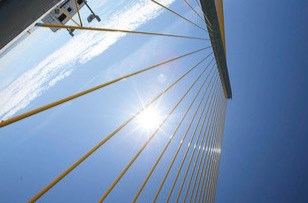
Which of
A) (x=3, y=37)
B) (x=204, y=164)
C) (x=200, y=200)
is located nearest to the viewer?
(x=3, y=37)

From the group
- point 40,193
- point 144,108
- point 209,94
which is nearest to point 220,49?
point 209,94

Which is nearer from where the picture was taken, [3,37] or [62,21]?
[3,37]

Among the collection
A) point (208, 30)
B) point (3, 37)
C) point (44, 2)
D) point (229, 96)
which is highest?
point (229, 96)

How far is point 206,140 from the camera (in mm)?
2699

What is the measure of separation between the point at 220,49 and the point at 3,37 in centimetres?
275

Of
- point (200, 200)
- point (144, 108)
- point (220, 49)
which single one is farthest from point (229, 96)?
point (144, 108)

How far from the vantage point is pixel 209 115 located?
9.67 ft

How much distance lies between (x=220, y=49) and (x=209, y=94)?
657 mm

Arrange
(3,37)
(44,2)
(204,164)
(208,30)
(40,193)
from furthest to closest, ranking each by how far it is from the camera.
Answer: (208,30) < (204,164) < (44,2) < (3,37) < (40,193)

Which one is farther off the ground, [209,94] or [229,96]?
[229,96]

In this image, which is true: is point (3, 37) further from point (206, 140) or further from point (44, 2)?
point (206, 140)

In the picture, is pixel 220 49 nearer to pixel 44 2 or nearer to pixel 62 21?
pixel 44 2

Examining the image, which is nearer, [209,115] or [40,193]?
[40,193]

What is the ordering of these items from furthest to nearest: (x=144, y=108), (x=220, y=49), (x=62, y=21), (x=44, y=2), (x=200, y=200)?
(x=62, y=21), (x=220, y=49), (x=200, y=200), (x=144, y=108), (x=44, y=2)
